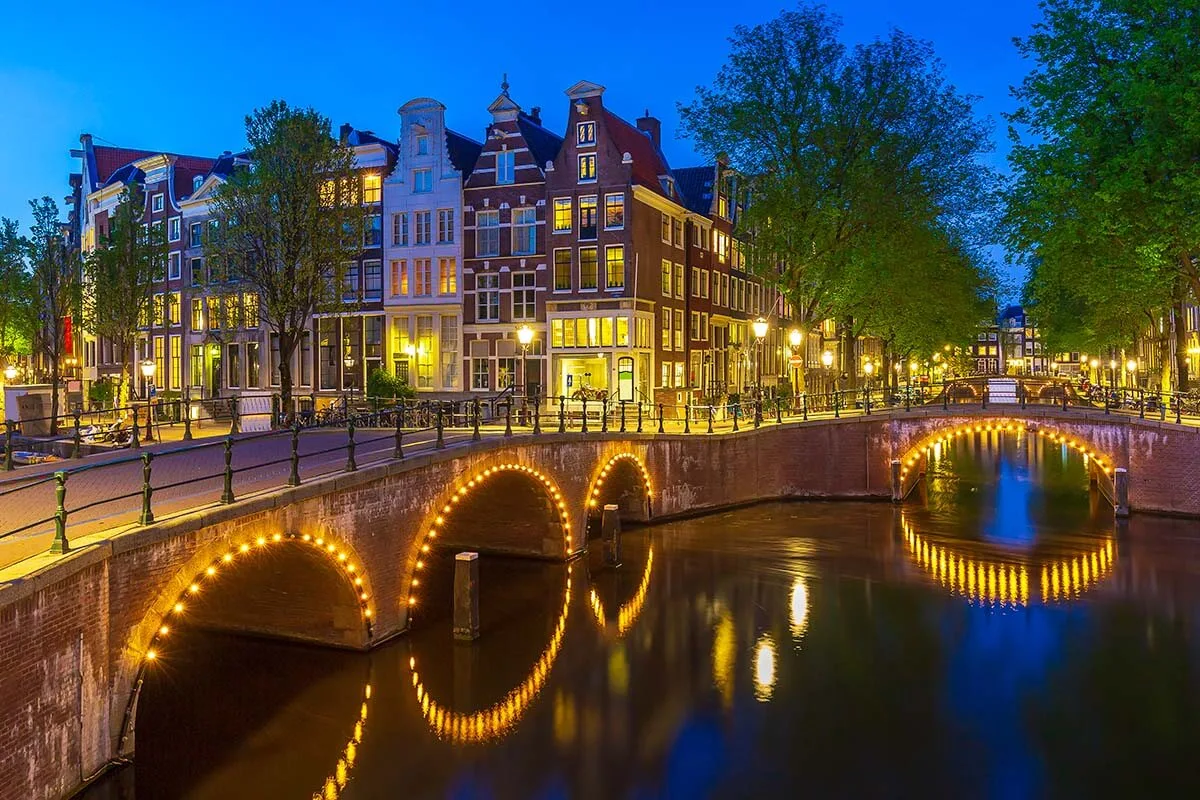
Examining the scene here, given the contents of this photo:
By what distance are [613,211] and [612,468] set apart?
656 inches

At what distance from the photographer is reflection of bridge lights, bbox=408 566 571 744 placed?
14422mm

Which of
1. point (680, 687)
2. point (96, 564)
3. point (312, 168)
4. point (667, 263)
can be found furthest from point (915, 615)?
point (667, 263)

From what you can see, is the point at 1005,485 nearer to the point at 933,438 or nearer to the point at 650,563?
the point at 933,438

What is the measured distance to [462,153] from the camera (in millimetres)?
45750

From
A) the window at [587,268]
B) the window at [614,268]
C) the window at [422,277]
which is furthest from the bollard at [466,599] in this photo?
the window at [422,277]

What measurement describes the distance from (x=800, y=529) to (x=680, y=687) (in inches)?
549

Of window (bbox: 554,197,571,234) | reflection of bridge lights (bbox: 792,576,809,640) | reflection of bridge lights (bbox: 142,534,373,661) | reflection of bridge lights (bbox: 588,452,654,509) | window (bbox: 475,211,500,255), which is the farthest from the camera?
window (bbox: 475,211,500,255)

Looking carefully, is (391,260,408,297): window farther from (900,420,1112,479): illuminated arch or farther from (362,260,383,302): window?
(900,420,1112,479): illuminated arch

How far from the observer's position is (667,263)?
45000 millimetres

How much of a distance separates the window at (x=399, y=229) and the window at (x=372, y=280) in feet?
4.88

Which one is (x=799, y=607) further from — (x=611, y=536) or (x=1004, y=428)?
(x=1004, y=428)

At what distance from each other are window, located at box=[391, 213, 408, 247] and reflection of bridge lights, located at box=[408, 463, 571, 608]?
2494cm

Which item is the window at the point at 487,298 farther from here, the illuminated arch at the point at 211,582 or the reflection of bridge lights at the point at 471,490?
the illuminated arch at the point at 211,582

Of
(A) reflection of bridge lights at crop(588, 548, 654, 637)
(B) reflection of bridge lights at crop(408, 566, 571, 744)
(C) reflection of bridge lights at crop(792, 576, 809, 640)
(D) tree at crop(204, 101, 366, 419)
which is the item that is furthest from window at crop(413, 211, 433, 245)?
(B) reflection of bridge lights at crop(408, 566, 571, 744)
